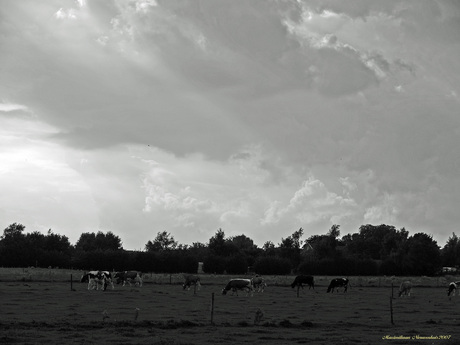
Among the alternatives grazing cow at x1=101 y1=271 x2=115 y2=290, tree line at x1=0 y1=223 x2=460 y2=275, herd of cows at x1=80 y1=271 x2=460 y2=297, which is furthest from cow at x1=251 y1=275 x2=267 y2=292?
tree line at x1=0 y1=223 x2=460 y2=275

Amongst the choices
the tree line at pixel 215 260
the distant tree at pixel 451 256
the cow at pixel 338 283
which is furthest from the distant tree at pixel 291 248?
the cow at pixel 338 283

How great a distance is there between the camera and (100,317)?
3073 cm

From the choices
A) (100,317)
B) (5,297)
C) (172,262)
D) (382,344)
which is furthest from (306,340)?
(172,262)

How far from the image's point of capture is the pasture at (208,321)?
76.8 ft

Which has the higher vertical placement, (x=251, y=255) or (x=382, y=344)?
(x=251, y=255)

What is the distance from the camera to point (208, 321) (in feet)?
97.9

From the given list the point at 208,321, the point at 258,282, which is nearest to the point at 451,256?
the point at 258,282

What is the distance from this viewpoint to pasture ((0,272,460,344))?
2341 centimetres

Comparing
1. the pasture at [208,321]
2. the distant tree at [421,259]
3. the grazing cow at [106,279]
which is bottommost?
the pasture at [208,321]

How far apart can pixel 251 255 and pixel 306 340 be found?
362ft

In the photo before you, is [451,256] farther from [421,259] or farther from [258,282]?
[258,282]

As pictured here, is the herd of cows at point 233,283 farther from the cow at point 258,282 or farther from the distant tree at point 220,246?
the distant tree at point 220,246

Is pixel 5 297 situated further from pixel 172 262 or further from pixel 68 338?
pixel 172 262

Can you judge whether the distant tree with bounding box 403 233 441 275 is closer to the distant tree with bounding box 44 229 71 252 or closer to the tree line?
the tree line
